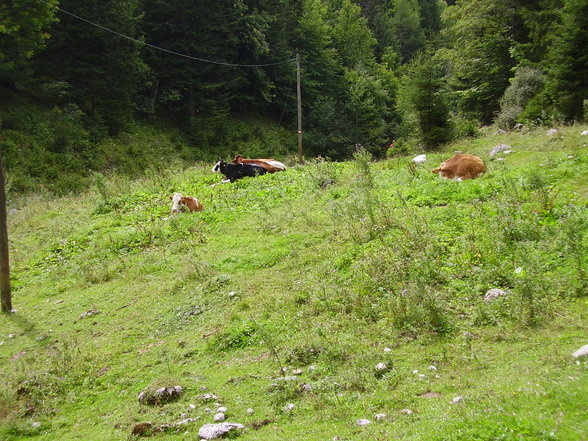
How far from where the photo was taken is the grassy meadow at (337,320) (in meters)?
4.05

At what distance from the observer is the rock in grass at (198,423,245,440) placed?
4.29m

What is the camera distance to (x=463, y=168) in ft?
34.4

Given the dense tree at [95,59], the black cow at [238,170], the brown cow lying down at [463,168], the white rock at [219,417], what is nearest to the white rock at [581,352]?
the white rock at [219,417]

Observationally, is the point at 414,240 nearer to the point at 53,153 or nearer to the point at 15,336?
the point at 15,336

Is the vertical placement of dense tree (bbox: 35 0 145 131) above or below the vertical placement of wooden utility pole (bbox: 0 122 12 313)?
above

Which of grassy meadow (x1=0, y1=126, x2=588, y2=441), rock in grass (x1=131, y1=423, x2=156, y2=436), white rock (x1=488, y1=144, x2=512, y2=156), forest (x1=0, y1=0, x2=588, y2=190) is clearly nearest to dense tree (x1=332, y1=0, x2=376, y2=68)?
forest (x1=0, y1=0, x2=588, y2=190)

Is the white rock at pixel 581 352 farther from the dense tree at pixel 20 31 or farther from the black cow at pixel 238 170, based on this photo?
the dense tree at pixel 20 31

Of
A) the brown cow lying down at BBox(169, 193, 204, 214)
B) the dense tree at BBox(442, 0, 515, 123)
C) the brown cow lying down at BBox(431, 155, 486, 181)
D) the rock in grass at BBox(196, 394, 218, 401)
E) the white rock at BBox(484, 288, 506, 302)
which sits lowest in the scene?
the rock in grass at BBox(196, 394, 218, 401)

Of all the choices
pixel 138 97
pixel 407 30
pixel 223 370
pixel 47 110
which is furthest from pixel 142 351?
pixel 407 30

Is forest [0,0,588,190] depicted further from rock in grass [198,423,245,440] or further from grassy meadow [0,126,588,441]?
rock in grass [198,423,245,440]

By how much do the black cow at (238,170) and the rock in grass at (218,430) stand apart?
12.4 meters

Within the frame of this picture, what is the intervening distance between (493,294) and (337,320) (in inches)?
76.5

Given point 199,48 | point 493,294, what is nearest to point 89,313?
point 493,294

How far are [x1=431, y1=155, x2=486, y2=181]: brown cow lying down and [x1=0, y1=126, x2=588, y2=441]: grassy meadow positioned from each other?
0.64 m
